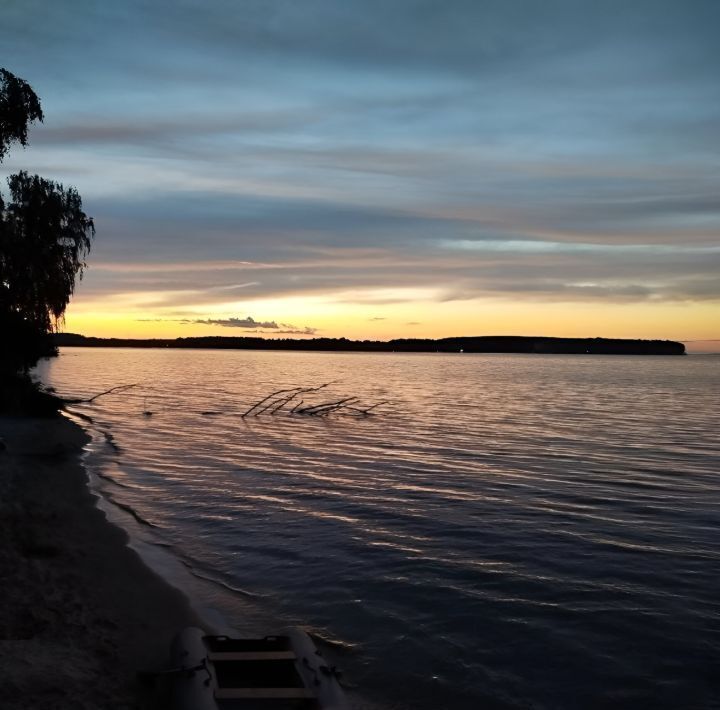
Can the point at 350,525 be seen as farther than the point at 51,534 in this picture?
Yes

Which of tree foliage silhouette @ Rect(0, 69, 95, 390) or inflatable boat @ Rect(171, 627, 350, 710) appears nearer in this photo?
inflatable boat @ Rect(171, 627, 350, 710)

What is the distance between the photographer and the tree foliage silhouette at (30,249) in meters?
23.6

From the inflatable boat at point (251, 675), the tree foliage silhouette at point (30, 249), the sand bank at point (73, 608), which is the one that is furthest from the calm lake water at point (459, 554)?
the tree foliage silhouette at point (30, 249)

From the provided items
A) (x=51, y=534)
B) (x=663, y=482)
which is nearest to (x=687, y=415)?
(x=663, y=482)

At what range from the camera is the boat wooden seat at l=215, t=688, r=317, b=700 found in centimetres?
623

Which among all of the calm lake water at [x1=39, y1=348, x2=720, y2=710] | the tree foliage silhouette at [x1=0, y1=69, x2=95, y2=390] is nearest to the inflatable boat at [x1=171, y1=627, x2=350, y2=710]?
the calm lake water at [x1=39, y1=348, x2=720, y2=710]

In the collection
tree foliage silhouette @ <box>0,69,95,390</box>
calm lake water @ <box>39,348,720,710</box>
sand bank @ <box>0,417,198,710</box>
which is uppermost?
tree foliage silhouette @ <box>0,69,95,390</box>

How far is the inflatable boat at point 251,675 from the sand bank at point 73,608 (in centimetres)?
43

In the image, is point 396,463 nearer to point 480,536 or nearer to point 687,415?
point 480,536

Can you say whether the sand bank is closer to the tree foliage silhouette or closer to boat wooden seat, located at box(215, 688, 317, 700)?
boat wooden seat, located at box(215, 688, 317, 700)

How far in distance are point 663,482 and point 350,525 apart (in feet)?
33.9

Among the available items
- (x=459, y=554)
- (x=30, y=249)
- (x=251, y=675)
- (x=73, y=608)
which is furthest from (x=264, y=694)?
(x=30, y=249)

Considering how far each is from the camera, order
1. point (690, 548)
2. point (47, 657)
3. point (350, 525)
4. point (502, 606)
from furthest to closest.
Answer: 1. point (350, 525)
2. point (690, 548)
3. point (502, 606)
4. point (47, 657)

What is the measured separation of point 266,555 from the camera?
1238cm
